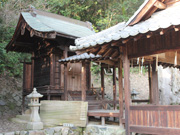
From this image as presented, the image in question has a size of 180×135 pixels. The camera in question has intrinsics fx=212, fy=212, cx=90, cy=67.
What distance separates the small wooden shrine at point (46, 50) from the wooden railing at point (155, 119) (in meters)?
4.91

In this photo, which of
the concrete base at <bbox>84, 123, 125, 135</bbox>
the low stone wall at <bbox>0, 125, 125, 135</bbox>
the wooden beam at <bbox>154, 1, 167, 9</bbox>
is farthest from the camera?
the low stone wall at <bbox>0, 125, 125, 135</bbox>

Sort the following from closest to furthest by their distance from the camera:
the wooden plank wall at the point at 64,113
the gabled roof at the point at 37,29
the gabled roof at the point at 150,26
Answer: the gabled roof at the point at 150,26, the wooden plank wall at the point at 64,113, the gabled roof at the point at 37,29

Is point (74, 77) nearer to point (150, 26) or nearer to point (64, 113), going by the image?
point (64, 113)

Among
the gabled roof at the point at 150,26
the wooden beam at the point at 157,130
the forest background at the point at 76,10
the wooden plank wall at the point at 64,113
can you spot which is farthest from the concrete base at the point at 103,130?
the forest background at the point at 76,10

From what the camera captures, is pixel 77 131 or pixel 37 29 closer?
pixel 77 131

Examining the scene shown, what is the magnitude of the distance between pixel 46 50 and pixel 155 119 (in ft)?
28.2

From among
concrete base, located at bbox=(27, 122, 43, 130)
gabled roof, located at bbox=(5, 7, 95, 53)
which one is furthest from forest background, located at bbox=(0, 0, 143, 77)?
concrete base, located at bbox=(27, 122, 43, 130)

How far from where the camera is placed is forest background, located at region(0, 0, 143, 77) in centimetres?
1634

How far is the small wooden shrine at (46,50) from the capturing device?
11.5 meters

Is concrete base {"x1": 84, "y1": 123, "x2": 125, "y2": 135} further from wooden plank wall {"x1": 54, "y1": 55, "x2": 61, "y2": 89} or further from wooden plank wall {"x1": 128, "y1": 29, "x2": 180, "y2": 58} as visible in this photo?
wooden plank wall {"x1": 54, "y1": 55, "x2": 61, "y2": 89}

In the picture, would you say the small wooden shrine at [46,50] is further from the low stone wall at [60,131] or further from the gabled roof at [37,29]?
the low stone wall at [60,131]

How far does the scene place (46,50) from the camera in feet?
42.5

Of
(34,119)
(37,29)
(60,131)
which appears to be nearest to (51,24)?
(37,29)

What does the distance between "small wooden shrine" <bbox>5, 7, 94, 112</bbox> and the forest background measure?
7.86 ft
